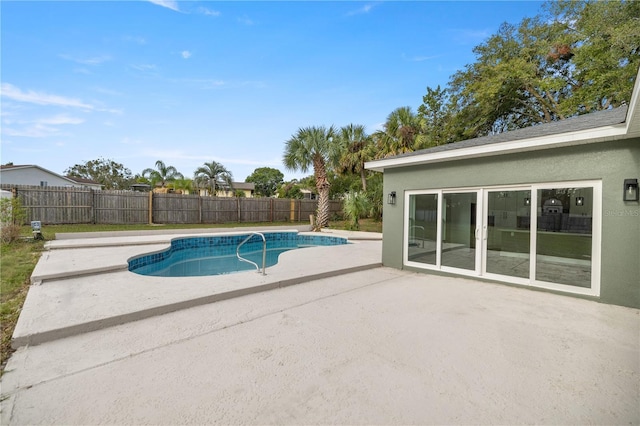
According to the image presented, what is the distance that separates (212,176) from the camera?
3117cm

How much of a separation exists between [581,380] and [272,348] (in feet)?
8.72

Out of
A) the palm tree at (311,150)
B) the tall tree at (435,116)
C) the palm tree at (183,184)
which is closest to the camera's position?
the palm tree at (311,150)

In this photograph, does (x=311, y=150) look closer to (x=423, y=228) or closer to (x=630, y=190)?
(x=423, y=228)

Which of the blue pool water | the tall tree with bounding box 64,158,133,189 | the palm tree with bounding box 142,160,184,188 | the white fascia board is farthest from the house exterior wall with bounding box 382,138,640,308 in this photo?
the tall tree with bounding box 64,158,133,189

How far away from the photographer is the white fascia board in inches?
161

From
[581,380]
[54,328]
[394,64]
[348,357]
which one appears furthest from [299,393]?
[394,64]

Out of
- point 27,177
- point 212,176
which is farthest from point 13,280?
point 212,176

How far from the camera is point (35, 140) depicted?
12.2m

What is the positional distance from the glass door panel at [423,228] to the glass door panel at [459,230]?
19 cm

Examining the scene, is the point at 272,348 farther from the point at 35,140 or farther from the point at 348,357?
the point at 35,140

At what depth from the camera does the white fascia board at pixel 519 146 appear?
4078mm

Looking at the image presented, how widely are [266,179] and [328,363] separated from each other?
5519cm

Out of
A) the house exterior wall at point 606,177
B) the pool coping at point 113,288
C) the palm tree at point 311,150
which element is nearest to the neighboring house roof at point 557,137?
the house exterior wall at point 606,177

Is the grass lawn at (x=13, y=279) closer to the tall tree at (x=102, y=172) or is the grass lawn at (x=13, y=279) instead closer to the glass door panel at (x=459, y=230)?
the glass door panel at (x=459, y=230)
